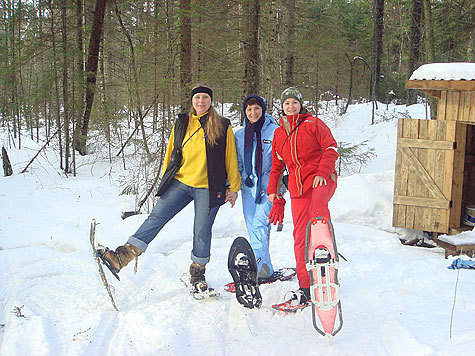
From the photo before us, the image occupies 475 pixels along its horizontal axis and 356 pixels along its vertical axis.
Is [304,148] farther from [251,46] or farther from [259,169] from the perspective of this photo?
[251,46]

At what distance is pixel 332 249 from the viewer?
3016mm

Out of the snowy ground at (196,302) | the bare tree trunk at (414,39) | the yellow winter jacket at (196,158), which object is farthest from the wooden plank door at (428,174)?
the bare tree trunk at (414,39)

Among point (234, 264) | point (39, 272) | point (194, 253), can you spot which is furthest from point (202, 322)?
point (39, 272)

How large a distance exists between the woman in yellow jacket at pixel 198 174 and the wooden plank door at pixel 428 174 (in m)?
4.46

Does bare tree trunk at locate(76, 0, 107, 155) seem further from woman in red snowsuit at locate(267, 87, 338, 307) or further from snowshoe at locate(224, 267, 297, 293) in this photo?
woman in red snowsuit at locate(267, 87, 338, 307)

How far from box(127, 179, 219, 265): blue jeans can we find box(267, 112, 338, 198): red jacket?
2.73ft

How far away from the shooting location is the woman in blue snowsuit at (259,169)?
392 centimetres

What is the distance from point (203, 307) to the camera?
3.58m

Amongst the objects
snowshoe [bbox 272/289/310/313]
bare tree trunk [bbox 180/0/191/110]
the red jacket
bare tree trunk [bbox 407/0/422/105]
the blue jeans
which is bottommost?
snowshoe [bbox 272/289/310/313]

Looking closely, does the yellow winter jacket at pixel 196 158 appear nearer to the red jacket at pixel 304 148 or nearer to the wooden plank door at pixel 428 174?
the red jacket at pixel 304 148

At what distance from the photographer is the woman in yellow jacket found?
12.3 ft

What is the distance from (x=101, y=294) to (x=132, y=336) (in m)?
0.97

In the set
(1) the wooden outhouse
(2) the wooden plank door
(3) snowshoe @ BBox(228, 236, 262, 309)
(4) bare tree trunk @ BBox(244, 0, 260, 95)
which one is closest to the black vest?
(3) snowshoe @ BBox(228, 236, 262, 309)

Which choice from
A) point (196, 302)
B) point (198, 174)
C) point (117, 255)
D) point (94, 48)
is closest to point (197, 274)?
point (196, 302)
